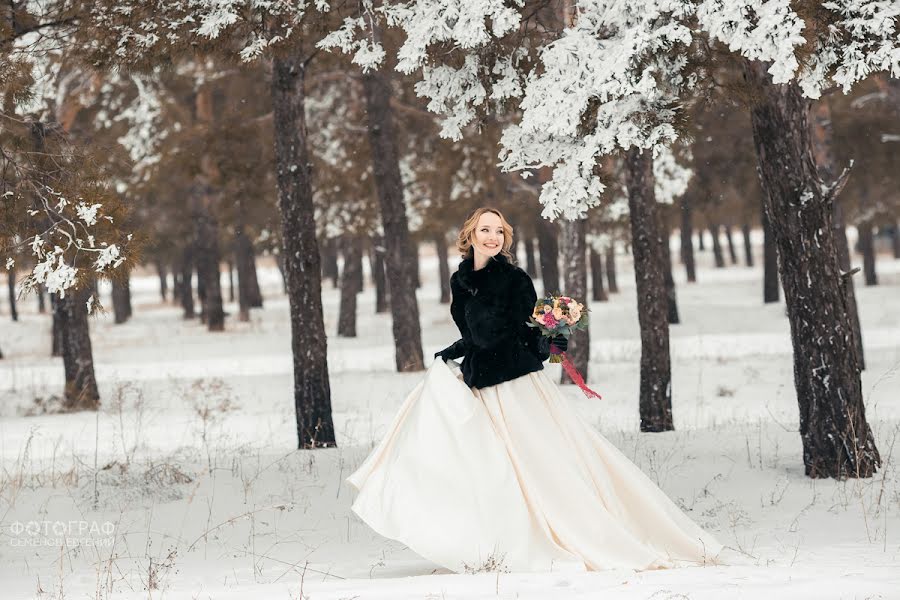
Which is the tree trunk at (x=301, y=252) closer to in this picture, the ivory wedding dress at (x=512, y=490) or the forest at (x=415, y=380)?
the forest at (x=415, y=380)

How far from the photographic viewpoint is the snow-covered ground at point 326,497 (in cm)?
502

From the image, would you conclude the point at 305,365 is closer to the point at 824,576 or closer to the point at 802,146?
the point at 802,146

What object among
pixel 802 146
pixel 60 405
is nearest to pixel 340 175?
pixel 60 405

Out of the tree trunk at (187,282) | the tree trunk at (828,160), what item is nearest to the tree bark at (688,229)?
the tree trunk at (828,160)

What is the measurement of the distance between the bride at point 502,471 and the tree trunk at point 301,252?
12.7ft

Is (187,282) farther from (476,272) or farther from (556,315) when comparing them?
(556,315)

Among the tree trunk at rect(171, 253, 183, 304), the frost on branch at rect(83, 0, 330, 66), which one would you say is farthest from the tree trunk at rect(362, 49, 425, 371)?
the tree trunk at rect(171, 253, 183, 304)

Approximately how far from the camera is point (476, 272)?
581cm

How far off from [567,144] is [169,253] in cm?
3080

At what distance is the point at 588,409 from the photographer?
12.8 metres

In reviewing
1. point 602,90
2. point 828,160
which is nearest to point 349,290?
point 828,160

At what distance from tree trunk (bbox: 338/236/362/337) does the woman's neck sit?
723 inches

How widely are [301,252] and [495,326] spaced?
4.15 meters

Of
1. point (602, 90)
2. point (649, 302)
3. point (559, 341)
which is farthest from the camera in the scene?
point (649, 302)
